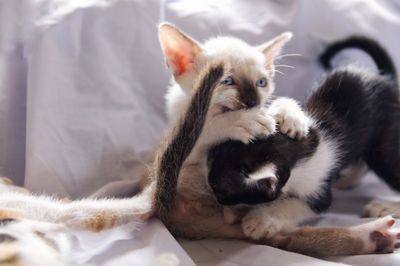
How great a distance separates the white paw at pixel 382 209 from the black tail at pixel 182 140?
A: 1.78 feet

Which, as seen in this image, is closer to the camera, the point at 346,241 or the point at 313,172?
the point at 346,241

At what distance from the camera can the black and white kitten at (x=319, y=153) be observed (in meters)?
0.95

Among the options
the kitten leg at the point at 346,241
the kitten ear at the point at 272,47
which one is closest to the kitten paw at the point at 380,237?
the kitten leg at the point at 346,241

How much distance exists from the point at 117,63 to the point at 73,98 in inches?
6.0

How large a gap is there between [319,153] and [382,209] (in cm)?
21

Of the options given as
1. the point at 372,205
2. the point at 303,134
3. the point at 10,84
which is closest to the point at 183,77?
the point at 303,134

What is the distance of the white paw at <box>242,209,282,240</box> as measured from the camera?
0.94m

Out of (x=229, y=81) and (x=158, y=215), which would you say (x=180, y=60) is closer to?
(x=229, y=81)

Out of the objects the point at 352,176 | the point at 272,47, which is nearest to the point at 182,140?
the point at 272,47

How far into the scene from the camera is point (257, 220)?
963 millimetres

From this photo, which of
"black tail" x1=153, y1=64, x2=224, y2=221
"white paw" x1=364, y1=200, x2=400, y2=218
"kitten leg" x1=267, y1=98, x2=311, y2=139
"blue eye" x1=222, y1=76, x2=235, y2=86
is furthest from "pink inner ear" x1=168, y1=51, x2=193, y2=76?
"white paw" x1=364, y1=200, x2=400, y2=218

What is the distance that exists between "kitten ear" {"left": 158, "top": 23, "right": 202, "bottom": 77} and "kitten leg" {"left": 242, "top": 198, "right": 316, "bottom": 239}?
374 mm

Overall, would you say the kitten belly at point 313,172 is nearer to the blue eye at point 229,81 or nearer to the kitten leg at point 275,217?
the kitten leg at point 275,217

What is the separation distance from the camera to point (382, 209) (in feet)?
3.72
